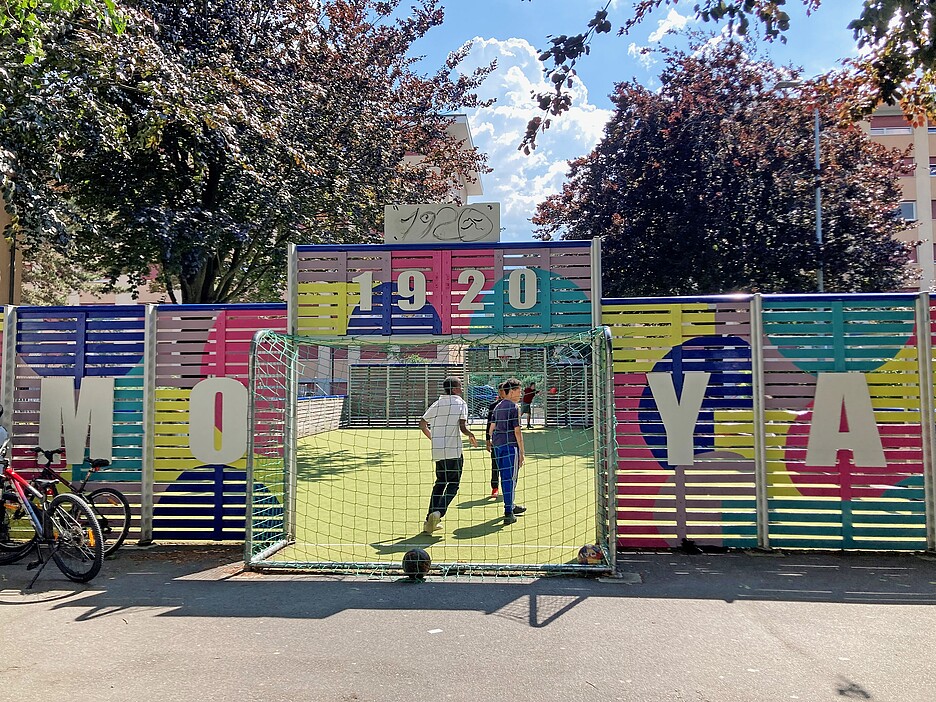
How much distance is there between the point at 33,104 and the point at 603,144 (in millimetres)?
16182

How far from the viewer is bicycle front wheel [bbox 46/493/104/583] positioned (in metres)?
7.06

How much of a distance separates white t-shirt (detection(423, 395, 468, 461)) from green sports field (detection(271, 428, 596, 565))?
0.97m

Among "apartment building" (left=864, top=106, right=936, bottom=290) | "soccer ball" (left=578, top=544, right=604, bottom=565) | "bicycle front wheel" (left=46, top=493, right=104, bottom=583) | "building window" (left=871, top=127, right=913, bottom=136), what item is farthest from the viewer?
"building window" (left=871, top=127, right=913, bottom=136)

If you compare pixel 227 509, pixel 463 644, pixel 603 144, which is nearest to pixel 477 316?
pixel 227 509

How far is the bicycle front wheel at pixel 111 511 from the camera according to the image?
818 centimetres

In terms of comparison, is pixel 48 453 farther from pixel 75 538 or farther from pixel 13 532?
pixel 75 538

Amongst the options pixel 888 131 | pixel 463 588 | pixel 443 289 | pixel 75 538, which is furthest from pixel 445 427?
pixel 888 131

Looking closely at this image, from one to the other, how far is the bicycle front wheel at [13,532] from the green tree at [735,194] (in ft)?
55.0

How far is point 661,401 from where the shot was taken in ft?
27.4

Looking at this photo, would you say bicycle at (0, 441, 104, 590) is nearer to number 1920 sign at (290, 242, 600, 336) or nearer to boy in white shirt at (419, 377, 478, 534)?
number 1920 sign at (290, 242, 600, 336)

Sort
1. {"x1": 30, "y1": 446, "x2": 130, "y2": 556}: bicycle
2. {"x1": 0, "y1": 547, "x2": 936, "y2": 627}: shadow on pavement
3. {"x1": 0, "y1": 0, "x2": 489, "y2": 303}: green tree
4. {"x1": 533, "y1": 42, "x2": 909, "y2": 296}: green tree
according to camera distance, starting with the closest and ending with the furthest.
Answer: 1. {"x1": 0, "y1": 547, "x2": 936, "y2": 627}: shadow on pavement
2. {"x1": 30, "y1": 446, "x2": 130, "y2": 556}: bicycle
3. {"x1": 0, "y1": 0, "x2": 489, "y2": 303}: green tree
4. {"x1": 533, "y1": 42, "x2": 909, "y2": 296}: green tree

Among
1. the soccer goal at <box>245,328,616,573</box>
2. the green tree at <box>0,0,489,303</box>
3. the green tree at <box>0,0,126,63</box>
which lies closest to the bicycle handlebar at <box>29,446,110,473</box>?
the soccer goal at <box>245,328,616,573</box>

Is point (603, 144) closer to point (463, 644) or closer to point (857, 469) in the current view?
point (857, 469)

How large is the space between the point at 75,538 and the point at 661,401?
19.5 feet
